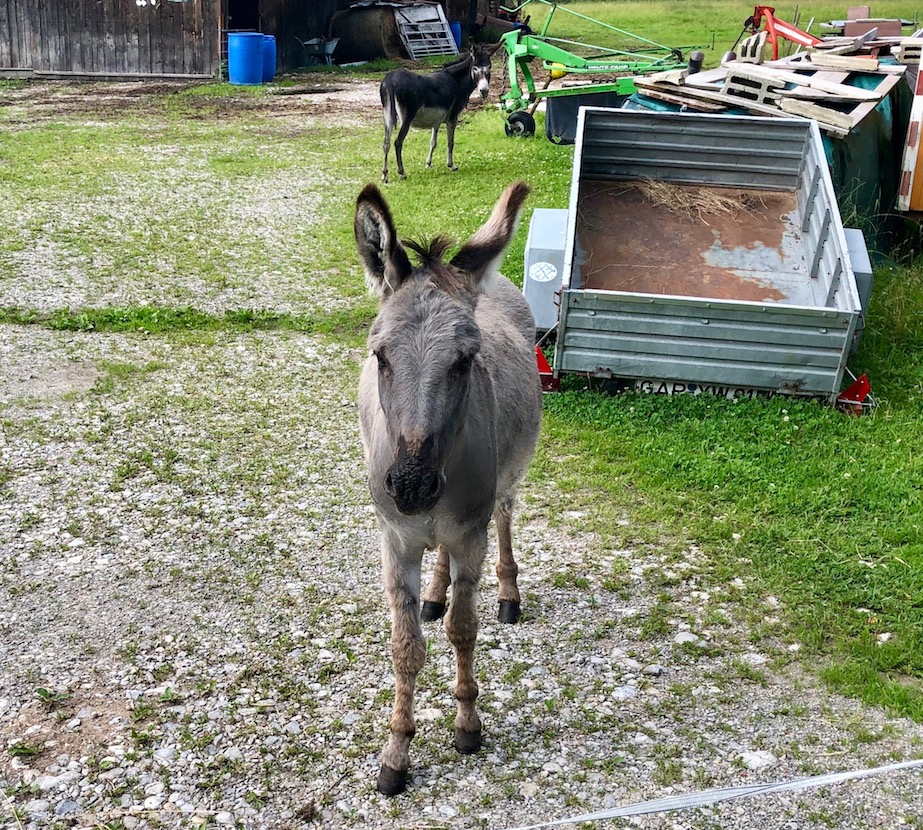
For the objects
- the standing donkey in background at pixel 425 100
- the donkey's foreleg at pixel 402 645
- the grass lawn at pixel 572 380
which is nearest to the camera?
the donkey's foreleg at pixel 402 645

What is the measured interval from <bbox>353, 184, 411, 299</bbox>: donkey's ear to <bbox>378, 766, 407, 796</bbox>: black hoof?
1941 mm

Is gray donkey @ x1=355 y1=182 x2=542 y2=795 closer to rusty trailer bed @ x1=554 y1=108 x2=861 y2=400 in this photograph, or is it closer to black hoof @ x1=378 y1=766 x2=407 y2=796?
black hoof @ x1=378 y1=766 x2=407 y2=796

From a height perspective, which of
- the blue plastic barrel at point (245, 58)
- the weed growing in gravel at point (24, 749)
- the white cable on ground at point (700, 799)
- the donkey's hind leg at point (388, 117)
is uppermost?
the blue plastic barrel at point (245, 58)

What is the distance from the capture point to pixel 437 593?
4875mm

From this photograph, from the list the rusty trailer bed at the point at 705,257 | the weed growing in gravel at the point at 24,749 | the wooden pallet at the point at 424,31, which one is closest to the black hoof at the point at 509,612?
the weed growing in gravel at the point at 24,749

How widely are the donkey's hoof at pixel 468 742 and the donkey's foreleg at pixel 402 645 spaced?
0.78 ft

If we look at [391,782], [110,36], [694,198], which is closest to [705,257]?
[694,198]

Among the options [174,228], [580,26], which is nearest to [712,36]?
[580,26]

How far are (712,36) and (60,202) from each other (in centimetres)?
2698

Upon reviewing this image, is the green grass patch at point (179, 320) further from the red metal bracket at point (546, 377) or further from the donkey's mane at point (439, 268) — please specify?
the donkey's mane at point (439, 268)

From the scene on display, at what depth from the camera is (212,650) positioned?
4516 mm

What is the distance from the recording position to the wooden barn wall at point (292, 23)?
25.3 meters

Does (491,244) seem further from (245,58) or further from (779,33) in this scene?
(245,58)

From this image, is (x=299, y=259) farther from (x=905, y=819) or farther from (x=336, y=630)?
(x=905, y=819)
